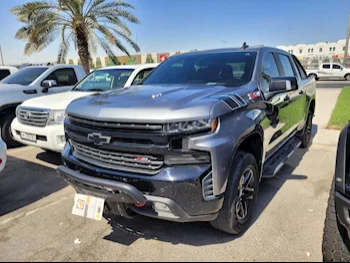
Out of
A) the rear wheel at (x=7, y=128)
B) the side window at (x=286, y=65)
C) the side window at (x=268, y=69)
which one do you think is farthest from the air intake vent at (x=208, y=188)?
the rear wheel at (x=7, y=128)

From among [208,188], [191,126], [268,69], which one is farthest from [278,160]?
[191,126]

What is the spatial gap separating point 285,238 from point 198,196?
116 centimetres

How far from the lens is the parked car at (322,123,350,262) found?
7.08ft

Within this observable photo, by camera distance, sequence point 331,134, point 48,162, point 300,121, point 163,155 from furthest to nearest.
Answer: point 331,134
point 48,162
point 300,121
point 163,155

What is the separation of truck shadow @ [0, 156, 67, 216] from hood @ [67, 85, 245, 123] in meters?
1.80

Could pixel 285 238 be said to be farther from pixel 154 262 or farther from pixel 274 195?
pixel 154 262

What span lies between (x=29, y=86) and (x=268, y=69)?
213 inches

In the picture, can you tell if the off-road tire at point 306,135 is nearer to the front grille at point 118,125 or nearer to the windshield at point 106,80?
the windshield at point 106,80

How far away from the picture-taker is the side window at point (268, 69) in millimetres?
3474

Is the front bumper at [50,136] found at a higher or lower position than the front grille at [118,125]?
lower

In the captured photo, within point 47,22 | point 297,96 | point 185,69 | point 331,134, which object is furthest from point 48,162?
point 47,22

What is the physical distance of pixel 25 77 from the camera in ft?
23.9

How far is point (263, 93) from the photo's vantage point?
10.7ft

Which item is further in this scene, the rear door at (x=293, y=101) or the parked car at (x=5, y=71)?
the parked car at (x=5, y=71)
